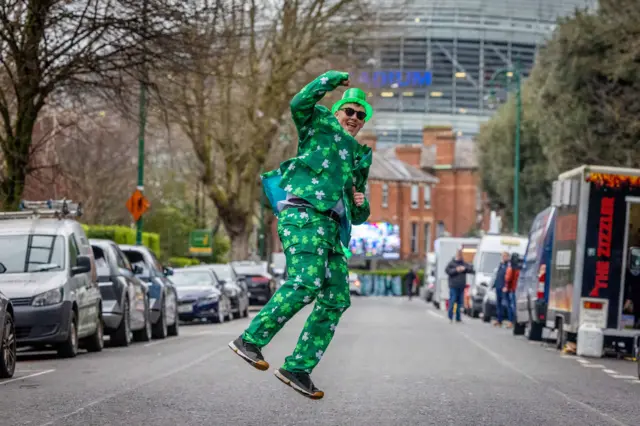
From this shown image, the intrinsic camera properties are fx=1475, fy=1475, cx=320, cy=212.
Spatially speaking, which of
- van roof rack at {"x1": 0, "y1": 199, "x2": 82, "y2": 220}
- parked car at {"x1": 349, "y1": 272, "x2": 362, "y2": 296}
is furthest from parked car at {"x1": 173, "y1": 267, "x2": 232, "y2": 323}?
parked car at {"x1": 349, "y1": 272, "x2": 362, "y2": 296}

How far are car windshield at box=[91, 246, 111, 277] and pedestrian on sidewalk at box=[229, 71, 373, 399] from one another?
12495 mm

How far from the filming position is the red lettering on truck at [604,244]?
20.1 meters

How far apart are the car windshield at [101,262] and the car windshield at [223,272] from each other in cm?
1474

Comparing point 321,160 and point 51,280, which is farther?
point 51,280

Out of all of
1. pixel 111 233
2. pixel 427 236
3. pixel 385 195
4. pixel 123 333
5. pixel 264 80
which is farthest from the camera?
pixel 427 236

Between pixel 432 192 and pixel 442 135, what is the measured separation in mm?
4390

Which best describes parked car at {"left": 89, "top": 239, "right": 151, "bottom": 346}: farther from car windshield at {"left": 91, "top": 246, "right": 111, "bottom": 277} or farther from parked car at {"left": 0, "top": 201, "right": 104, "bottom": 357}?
parked car at {"left": 0, "top": 201, "right": 104, "bottom": 357}

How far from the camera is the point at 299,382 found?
880 cm

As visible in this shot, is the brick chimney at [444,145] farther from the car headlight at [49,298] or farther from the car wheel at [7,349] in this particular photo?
the car wheel at [7,349]

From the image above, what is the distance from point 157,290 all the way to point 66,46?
14.4ft

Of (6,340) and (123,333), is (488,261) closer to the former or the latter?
(123,333)

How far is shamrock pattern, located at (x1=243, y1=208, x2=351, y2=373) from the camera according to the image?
28.6ft

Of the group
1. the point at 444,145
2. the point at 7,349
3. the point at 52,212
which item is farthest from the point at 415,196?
the point at 7,349

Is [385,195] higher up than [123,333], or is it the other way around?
[385,195]
